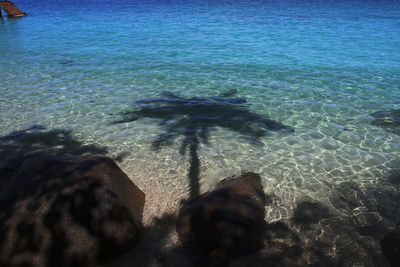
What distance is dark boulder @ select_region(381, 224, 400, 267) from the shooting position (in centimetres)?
428

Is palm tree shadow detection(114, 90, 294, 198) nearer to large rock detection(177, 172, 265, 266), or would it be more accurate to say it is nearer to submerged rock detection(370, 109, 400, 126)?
large rock detection(177, 172, 265, 266)

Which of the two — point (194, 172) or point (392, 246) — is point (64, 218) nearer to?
point (194, 172)

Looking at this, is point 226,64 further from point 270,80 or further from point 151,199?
point 151,199

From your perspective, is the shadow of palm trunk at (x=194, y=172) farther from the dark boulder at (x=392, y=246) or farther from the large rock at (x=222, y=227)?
the dark boulder at (x=392, y=246)

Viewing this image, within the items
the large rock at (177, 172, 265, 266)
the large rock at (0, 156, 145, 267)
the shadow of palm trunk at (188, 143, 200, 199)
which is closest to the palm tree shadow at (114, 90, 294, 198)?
the shadow of palm trunk at (188, 143, 200, 199)

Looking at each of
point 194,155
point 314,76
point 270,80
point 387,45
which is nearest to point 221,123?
point 194,155

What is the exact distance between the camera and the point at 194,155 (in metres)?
7.43

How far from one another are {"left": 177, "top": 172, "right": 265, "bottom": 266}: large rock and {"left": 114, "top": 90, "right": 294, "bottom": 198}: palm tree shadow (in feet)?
5.94

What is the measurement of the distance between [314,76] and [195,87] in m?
6.49

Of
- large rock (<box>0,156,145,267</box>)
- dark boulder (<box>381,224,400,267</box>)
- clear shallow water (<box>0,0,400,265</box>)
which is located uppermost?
large rock (<box>0,156,145,267</box>)

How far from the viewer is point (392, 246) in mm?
4477

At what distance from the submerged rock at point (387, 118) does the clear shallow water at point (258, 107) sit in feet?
1.16

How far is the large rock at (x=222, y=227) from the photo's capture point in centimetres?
428

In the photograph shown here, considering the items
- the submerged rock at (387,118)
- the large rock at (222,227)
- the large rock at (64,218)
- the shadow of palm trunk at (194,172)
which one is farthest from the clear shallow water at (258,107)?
the large rock at (64,218)
